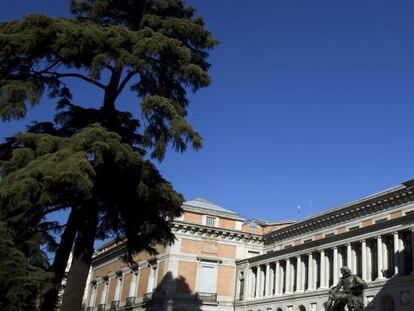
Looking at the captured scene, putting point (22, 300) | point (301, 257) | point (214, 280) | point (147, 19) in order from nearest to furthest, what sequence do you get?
point (22, 300), point (147, 19), point (301, 257), point (214, 280)

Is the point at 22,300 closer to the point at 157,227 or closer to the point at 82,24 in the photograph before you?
the point at 157,227

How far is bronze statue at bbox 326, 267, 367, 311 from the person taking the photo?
13.3m

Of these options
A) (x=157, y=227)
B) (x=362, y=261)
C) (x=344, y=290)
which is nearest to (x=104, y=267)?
(x=362, y=261)

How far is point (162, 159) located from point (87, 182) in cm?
368

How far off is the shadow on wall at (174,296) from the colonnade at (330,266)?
4.16 meters

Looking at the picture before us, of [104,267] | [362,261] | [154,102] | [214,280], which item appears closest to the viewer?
[154,102]

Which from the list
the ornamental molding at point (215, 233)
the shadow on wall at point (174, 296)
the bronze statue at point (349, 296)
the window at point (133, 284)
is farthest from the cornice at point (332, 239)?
the bronze statue at point (349, 296)

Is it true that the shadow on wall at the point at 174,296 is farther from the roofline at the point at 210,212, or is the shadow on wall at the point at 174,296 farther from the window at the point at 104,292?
the window at the point at 104,292

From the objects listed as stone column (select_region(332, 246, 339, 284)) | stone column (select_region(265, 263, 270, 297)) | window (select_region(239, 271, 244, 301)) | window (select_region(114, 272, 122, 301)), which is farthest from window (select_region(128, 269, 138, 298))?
stone column (select_region(332, 246, 339, 284))

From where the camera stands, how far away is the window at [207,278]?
133ft

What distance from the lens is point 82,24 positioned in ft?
53.8

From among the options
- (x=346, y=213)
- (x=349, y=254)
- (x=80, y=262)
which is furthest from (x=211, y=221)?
(x=80, y=262)

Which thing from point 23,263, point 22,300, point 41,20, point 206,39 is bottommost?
point 22,300

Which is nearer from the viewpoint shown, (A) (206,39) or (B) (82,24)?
(B) (82,24)
